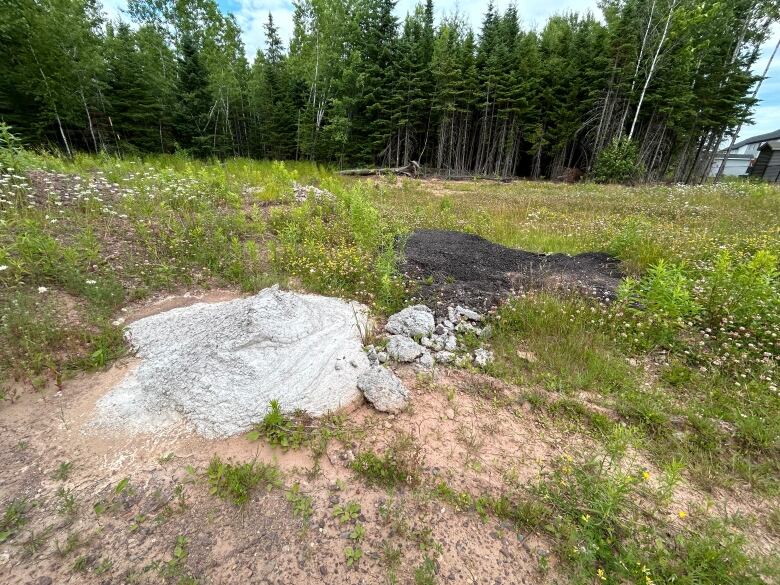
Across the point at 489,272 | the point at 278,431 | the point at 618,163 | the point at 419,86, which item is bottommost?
the point at 278,431

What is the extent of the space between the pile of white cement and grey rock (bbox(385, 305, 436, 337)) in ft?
1.41

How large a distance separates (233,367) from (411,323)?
1.87 metres

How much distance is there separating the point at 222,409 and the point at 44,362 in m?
1.87

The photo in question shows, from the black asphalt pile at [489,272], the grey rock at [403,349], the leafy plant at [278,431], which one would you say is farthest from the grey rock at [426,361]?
the leafy plant at [278,431]

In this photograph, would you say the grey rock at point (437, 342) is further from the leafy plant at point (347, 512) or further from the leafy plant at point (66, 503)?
the leafy plant at point (66, 503)

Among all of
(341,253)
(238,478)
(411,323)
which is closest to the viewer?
(238,478)

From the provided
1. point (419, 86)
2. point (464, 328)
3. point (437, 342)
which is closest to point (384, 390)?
point (437, 342)

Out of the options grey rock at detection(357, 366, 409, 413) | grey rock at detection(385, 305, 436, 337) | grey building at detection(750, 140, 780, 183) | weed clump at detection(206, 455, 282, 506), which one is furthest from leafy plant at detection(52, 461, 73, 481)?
grey building at detection(750, 140, 780, 183)

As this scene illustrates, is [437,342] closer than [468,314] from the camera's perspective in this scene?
Yes

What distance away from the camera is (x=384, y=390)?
9.34 feet

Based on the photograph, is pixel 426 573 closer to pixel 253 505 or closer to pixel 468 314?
pixel 253 505

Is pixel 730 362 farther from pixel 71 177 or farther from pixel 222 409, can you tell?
pixel 71 177

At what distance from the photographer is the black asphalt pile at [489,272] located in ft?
14.8

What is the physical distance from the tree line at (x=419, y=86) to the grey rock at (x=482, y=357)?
Answer: 2065 centimetres
